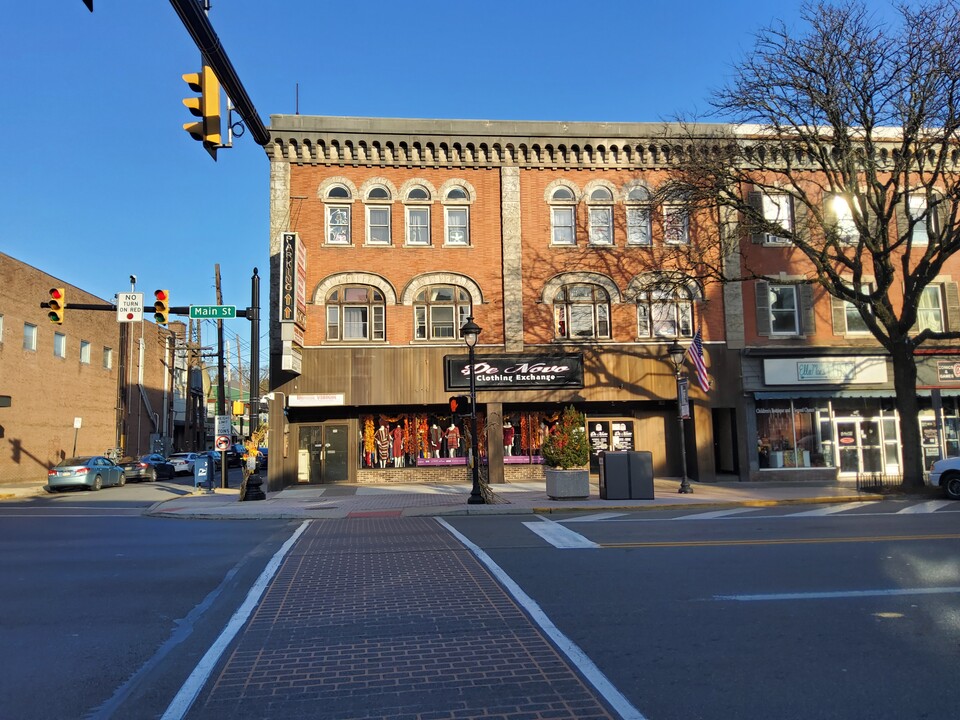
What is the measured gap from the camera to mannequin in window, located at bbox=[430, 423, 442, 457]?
81.4ft

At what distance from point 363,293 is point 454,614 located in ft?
59.7

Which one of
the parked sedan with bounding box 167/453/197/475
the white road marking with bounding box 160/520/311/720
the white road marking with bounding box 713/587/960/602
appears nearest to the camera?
the white road marking with bounding box 160/520/311/720

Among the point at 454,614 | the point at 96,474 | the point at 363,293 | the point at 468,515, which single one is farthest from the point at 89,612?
the point at 96,474

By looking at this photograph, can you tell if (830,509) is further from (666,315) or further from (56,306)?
(56,306)

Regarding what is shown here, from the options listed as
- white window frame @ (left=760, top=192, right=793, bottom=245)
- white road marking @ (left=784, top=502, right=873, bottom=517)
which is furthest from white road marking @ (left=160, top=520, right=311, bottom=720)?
white window frame @ (left=760, top=192, right=793, bottom=245)

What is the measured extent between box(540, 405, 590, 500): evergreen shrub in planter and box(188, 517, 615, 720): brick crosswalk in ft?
30.7

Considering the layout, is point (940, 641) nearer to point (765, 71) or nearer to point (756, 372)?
point (765, 71)

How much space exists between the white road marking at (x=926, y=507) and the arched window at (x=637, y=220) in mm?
12076

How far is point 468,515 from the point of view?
16188 mm

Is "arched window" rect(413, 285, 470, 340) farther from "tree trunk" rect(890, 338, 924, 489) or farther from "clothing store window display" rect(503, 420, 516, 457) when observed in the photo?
"tree trunk" rect(890, 338, 924, 489)

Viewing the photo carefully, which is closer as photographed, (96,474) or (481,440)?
(481,440)

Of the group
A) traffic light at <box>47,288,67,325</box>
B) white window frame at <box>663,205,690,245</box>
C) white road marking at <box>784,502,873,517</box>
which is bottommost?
white road marking at <box>784,502,873,517</box>

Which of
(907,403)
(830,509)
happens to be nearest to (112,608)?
(830,509)

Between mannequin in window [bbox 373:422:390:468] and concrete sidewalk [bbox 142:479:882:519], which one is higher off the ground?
mannequin in window [bbox 373:422:390:468]
